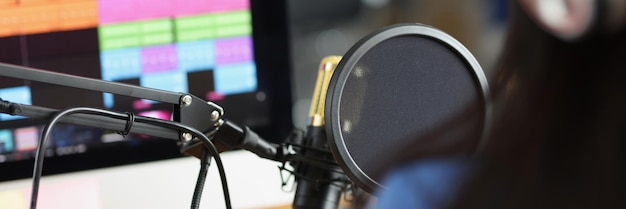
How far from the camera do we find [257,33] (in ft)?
3.60

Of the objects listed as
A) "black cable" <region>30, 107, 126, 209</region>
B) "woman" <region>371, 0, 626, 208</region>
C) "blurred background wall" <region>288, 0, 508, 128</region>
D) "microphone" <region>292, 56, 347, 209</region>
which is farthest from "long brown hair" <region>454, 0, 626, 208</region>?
"blurred background wall" <region>288, 0, 508, 128</region>

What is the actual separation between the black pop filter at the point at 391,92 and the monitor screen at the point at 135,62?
43cm

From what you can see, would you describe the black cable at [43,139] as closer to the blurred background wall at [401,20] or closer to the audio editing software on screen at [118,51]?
the audio editing software on screen at [118,51]

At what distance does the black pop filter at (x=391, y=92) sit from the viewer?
65 cm

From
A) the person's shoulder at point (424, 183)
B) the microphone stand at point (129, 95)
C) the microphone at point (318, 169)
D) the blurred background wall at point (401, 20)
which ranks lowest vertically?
the microphone at point (318, 169)

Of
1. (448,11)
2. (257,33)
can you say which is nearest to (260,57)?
(257,33)

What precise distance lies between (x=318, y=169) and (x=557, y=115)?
0.48 metres

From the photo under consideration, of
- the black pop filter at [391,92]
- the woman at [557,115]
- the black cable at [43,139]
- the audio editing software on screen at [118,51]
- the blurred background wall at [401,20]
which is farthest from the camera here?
the blurred background wall at [401,20]

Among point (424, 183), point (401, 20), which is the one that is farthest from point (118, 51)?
point (401, 20)

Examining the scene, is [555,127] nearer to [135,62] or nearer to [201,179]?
[201,179]

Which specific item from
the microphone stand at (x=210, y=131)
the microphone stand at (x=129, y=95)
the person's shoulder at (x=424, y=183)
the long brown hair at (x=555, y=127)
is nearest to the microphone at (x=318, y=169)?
the microphone stand at (x=210, y=131)

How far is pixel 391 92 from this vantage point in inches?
26.8

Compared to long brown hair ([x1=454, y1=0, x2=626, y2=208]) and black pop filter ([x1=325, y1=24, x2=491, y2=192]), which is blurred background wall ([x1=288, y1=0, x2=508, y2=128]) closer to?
black pop filter ([x1=325, y1=24, x2=491, y2=192])

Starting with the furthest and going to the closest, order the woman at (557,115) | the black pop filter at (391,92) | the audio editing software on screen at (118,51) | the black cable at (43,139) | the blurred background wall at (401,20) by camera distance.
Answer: the blurred background wall at (401,20)
the audio editing software on screen at (118,51)
the black pop filter at (391,92)
the black cable at (43,139)
the woman at (557,115)
